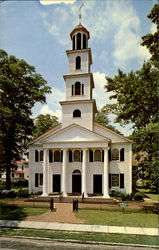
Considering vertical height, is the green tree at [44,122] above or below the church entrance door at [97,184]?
above

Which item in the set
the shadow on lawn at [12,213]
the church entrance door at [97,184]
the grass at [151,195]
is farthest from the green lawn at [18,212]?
the grass at [151,195]

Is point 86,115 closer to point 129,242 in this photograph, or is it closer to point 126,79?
point 126,79

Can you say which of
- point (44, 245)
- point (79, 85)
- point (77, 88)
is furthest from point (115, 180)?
point (44, 245)

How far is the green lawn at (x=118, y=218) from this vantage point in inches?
500

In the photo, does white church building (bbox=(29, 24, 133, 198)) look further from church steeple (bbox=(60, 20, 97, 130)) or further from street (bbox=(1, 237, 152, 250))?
street (bbox=(1, 237, 152, 250))

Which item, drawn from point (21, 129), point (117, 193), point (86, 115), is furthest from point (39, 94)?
point (117, 193)

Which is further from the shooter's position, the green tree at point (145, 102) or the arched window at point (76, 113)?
the arched window at point (76, 113)

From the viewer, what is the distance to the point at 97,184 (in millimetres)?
22500

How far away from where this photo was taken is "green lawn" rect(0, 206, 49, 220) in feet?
46.9

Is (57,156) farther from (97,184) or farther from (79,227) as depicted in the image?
(79,227)

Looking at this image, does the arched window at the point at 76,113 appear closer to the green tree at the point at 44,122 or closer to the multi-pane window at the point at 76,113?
the multi-pane window at the point at 76,113

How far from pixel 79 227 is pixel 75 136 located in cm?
1158

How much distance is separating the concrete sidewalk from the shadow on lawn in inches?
39.8

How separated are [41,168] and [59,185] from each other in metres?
3.53
